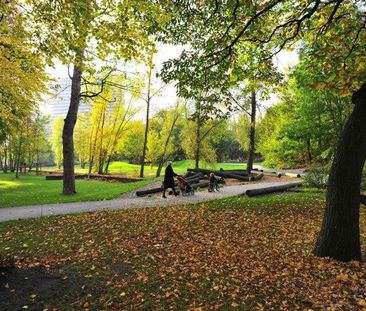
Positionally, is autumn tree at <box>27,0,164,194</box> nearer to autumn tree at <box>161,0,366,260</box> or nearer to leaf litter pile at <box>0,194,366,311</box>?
autumn tree at <box>161,0,366,260</box>

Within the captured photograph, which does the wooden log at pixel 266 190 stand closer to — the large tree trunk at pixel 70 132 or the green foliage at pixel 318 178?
the green foliage at pixel 318 178

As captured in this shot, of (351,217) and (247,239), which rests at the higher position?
(351,217)

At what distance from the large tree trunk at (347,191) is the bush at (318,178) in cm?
1108

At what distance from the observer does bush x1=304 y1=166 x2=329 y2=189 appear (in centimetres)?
1644

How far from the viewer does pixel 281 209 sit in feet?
37.8

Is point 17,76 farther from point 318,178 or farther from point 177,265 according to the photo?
point 318,178

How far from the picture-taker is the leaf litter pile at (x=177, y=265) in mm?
4762

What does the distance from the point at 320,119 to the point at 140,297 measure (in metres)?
28.9

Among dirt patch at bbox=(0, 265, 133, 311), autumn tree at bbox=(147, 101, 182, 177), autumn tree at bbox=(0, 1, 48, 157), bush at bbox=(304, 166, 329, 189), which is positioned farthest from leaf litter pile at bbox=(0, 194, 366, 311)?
autumn tree at bbox=(147, 101, 182, 177)

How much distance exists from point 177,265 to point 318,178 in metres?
12.9

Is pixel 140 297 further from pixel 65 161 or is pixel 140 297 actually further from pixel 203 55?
pixel 65 161

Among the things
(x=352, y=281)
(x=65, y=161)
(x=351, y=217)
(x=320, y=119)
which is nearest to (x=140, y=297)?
(x=352, y=281)

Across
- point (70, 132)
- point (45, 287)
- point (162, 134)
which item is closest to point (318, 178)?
point (70, 132)

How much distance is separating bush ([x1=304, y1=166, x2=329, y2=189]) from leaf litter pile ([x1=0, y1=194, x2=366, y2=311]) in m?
6.85
